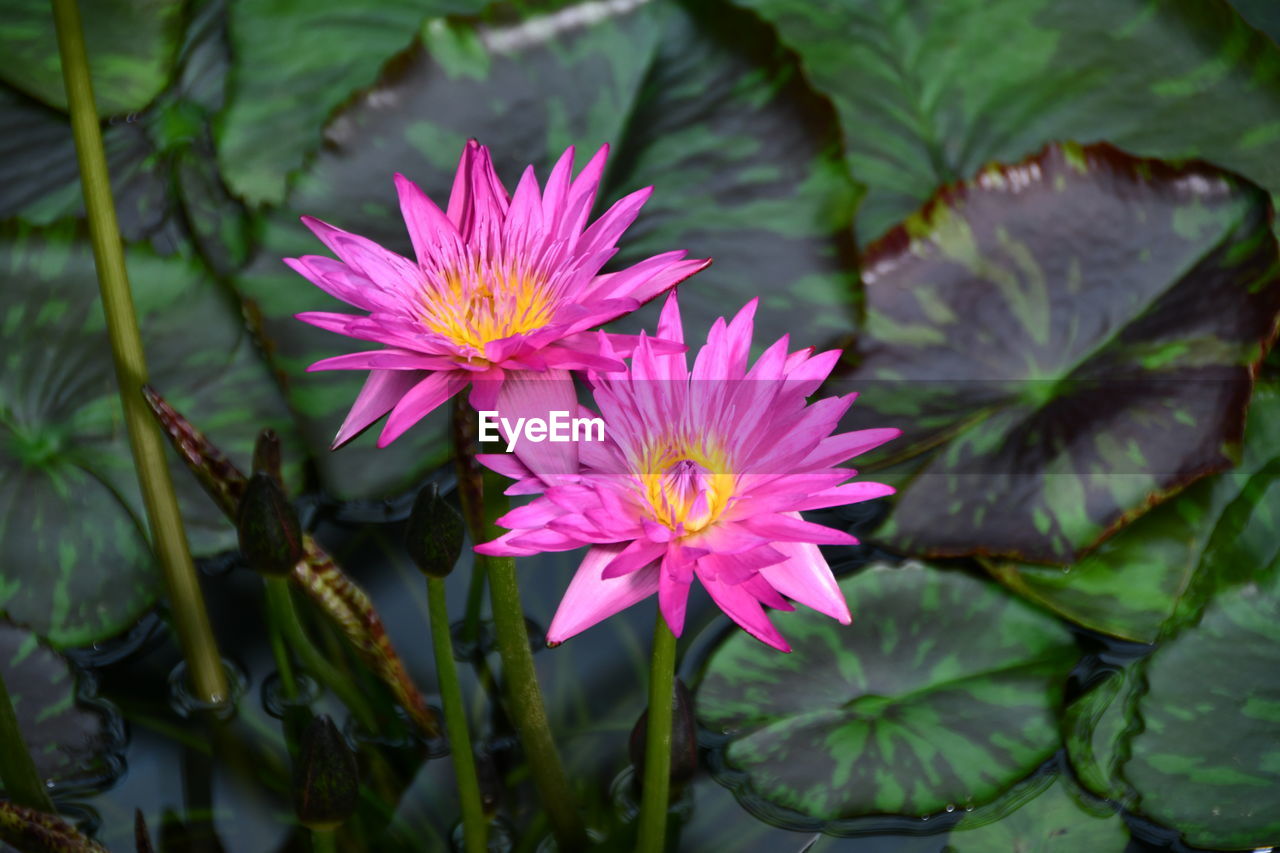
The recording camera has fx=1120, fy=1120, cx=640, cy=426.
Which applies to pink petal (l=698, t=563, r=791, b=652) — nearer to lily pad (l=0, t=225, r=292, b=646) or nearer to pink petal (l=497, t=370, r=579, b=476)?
pink petal (l=497, t=370, r=579, b=476)

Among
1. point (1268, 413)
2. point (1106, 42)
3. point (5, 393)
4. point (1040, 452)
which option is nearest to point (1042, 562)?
point (1040, 452)

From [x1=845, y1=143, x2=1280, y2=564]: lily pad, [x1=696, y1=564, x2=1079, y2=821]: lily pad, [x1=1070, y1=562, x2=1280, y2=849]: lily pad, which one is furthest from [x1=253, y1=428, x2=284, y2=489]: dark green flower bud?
[x1=1070, y1=562, x2=1280, y2=849]: lily pad

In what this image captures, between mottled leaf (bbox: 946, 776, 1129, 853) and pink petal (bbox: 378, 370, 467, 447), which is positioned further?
mottled leaf (bbox: 946, 776, 1129, 853)

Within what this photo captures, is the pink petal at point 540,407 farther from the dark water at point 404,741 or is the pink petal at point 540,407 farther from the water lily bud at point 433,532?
the dark water at point 404,741

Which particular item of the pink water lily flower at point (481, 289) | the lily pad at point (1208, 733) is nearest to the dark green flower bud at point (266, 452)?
the pink water lily flower at point (481, 289)

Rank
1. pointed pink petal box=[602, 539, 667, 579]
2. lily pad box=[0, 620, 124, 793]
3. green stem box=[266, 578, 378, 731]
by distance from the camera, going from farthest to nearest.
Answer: lily pad box=[0, 620, 124, 793], green stem box=[266, 578, 378, 731], pointed pink petal box=[602, 539, 667, 579]

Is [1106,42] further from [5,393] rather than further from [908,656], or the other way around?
[5,393]
